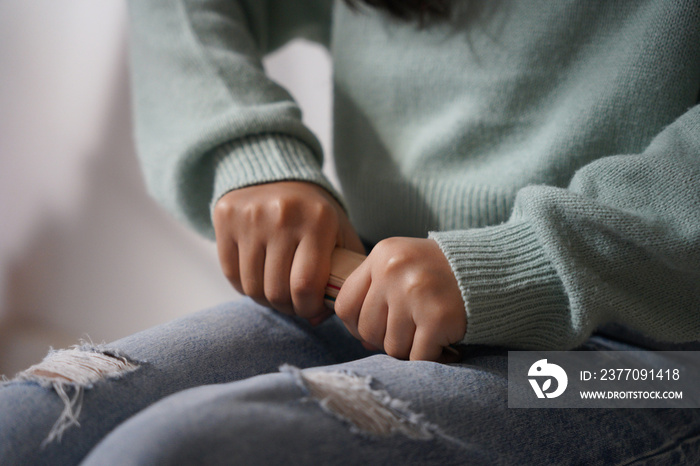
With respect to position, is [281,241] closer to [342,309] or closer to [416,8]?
[342,309]

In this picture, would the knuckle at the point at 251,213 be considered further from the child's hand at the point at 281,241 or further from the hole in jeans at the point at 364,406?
the hole in jeans at the point at 364,406

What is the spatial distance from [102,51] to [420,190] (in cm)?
76

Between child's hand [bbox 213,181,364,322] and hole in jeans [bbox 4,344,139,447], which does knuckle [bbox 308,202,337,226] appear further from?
hole in jeans [bbox 4,344,139,447]

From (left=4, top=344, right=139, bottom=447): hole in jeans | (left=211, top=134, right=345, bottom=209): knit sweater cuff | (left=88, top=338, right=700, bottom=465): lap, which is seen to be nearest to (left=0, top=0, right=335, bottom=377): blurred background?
(left=211, top=134, right=345, bottom=209): knit sweater cuff

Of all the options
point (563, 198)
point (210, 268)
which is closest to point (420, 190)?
point (563, 198)

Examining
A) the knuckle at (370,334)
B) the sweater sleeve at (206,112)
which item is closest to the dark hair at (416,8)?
the sweater sleeve at (206,112)

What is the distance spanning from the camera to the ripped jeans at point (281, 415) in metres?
0.28

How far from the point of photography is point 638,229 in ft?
1.32

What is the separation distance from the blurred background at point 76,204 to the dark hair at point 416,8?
0.42 meters

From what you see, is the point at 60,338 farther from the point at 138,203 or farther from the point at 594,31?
the point at 594,31

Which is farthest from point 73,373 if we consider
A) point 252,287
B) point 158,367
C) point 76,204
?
point 76,204

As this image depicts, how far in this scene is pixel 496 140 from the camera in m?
0.56

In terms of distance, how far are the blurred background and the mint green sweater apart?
0.38m

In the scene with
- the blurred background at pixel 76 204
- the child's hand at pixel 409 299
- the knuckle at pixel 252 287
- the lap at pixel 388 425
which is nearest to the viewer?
the lap at pixel 388 425
